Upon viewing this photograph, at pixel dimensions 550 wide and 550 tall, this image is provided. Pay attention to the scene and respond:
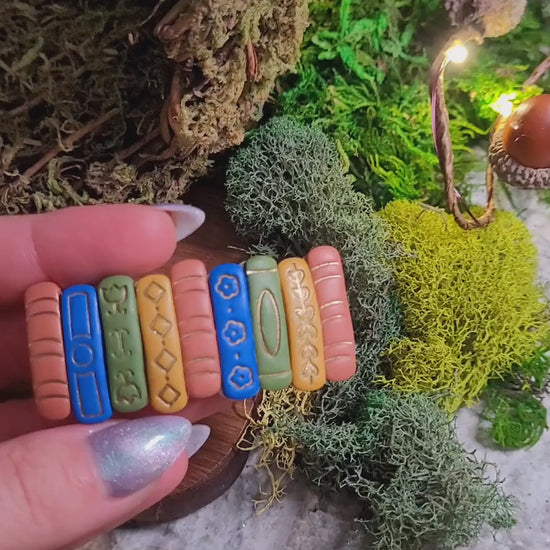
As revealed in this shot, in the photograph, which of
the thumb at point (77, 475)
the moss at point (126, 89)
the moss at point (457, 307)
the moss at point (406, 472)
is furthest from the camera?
the moss at point (457, 307)

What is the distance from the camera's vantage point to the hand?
70cm

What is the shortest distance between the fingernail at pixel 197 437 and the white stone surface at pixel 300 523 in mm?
146

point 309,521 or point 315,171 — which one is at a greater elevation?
point 315,171

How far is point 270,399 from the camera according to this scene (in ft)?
3.33

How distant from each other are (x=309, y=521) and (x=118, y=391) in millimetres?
389

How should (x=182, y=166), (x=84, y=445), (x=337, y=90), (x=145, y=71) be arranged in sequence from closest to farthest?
(x=84, y=445) < (x=145, y=71) < (x=182, y=166) < (x=337, y=90)

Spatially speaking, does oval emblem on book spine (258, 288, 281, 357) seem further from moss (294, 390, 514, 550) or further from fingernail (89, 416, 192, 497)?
moss (294, 390, 514, 550)

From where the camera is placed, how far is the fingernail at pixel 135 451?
28.7 inches

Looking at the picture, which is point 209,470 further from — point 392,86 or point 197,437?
point 392,86

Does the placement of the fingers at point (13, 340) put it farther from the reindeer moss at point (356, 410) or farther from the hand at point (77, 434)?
the reindeer moss at point (356, 410)

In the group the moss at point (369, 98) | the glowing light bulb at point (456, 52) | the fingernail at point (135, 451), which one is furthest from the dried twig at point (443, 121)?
the fingernail at point (135, 451)

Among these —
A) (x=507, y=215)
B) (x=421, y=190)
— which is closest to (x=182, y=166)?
(x=421, y=190)

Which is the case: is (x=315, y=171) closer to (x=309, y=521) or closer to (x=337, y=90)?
(x=337, y=90)

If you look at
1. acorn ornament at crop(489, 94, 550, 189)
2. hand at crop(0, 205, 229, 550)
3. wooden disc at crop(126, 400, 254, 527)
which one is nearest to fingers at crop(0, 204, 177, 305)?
hand at crop(0, 205, 229, 550)
